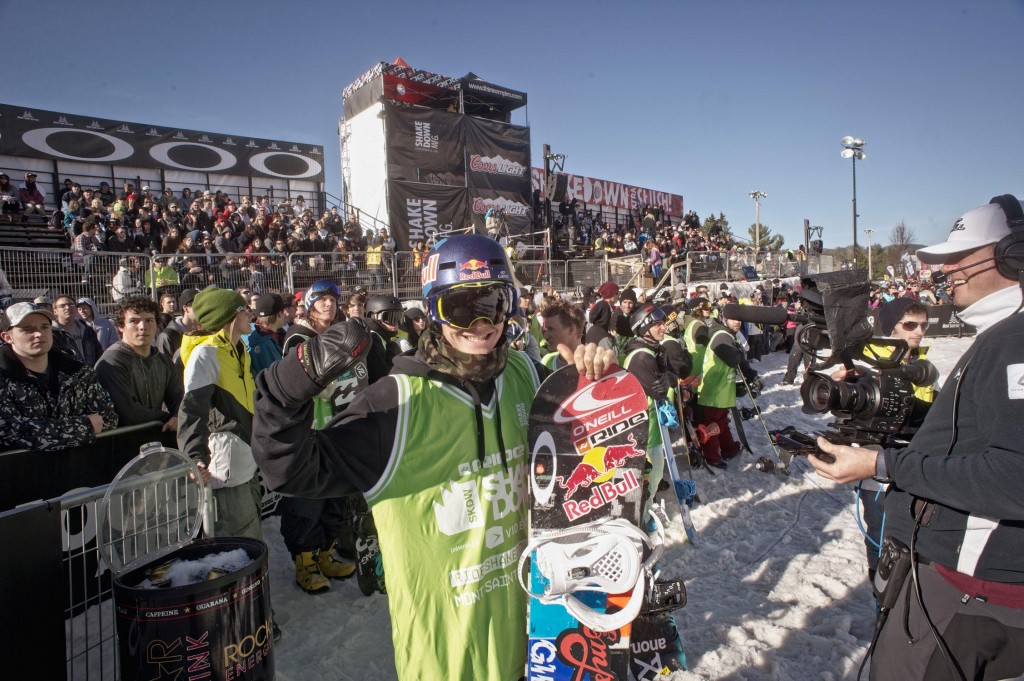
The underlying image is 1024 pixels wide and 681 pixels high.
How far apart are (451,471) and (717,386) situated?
603cm

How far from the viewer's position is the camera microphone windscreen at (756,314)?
2.18m

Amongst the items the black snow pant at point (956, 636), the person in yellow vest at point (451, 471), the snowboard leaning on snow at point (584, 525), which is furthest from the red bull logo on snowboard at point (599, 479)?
the black snow pant at point (956, 636)

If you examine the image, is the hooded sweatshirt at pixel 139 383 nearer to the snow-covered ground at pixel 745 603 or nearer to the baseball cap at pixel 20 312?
the baseball cap at pixel 20 312

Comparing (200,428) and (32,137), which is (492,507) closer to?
(200,428)

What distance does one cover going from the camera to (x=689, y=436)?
7008 mm

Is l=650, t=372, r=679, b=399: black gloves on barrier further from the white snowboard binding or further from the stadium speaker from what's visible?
the stadium speaker

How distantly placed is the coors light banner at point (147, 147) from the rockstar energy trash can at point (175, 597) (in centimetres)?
1962

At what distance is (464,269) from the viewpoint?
199 centimetres

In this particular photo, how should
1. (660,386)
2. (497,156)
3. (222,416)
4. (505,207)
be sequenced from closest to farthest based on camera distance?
(222,416) → (660,386) → (505,207) → (497,156)

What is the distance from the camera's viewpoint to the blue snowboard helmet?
77.9 inches

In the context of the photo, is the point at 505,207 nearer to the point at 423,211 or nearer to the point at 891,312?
the point at 423,211

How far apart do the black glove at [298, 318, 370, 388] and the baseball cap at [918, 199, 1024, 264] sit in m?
2.04

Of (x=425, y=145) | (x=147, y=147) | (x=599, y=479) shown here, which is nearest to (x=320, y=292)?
(x=599, y=479)

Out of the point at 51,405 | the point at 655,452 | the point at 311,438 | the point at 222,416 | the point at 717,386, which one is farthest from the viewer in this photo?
the point at 717,386
